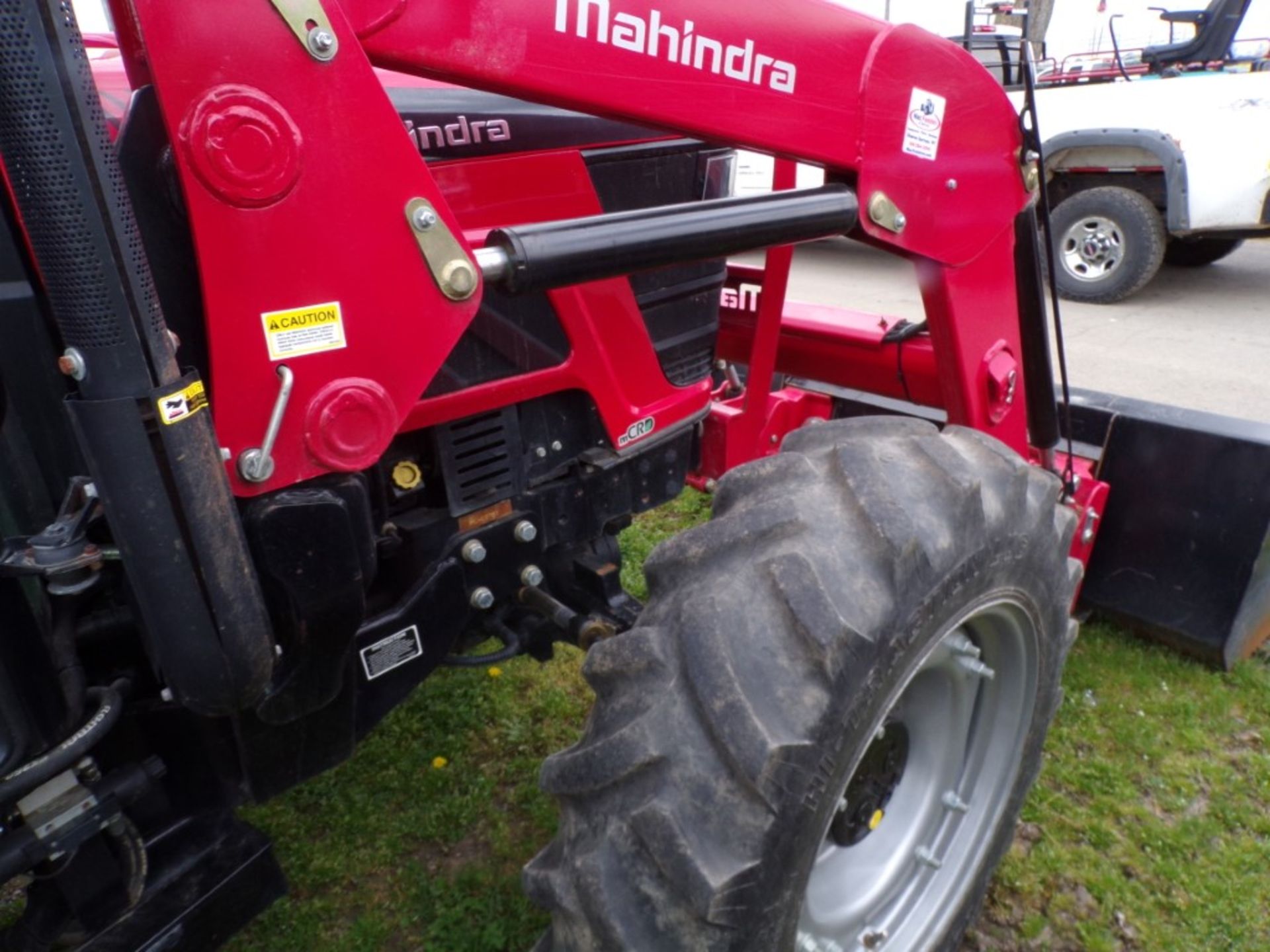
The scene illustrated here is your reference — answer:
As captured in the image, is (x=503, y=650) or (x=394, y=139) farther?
(x=503, y=650)

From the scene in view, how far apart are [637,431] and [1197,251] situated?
8.30 meters

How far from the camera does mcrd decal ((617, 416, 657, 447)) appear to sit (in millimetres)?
1826

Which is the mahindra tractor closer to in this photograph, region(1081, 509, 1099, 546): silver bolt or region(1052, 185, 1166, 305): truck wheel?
region(1081, 509, 1099, 546): silver bolt

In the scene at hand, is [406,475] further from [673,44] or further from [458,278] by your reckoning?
[673,44]

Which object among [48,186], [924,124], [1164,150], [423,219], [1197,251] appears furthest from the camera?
[1197,251]

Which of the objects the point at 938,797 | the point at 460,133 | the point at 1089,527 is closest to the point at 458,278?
the point at 460,133

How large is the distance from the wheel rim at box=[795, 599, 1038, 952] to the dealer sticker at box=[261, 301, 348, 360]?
1135 mm

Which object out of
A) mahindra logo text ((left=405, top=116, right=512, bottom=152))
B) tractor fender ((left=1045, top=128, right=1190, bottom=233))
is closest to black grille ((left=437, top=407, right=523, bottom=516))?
mahindra logo text ((left=405, top=116, right=512, bottom=152))

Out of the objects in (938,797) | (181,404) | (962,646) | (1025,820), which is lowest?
(1025,820)

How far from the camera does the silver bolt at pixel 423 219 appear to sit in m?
1.21

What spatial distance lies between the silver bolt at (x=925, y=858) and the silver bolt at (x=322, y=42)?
5.51ft

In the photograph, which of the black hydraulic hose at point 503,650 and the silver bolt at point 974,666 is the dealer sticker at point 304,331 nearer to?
the black hydraulic hose at point 503,650

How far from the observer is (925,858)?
1.84 metres

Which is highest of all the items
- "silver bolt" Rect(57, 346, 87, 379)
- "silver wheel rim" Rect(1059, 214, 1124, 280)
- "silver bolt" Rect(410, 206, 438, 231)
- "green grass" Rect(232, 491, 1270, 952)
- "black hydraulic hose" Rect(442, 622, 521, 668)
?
"silver bolt" Rect(410, 206, 438, 231)
